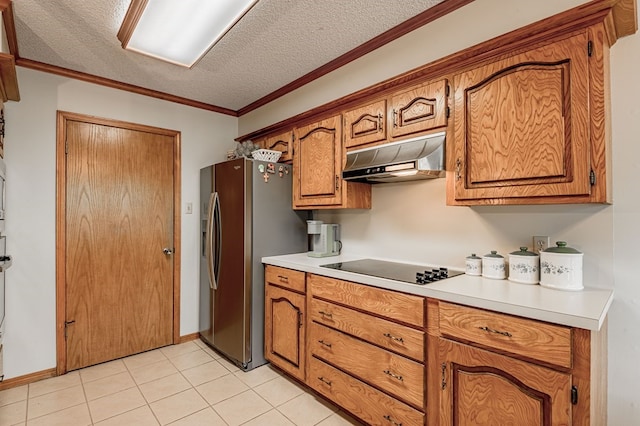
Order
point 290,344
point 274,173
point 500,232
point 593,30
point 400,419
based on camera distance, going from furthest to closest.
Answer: point 274,173 < point 290,344 < point 500,232 < point 400,419 < point 593,30

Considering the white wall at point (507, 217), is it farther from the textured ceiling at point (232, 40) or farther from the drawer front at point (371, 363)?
the drawer front at point (371, 363)

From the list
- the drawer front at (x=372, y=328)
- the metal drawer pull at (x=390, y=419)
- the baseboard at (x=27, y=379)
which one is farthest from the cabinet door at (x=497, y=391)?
the baseboard at (x=27, y=379)

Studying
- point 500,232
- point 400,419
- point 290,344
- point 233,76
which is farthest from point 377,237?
point 233,76

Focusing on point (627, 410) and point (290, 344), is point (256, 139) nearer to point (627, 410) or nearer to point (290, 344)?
point (290, 344)

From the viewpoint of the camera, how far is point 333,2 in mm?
1853

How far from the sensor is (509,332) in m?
1.24

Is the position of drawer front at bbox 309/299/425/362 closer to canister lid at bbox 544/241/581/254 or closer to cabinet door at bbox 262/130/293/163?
canister lid at bbox 544/241/581/254

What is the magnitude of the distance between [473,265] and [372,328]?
68 cm

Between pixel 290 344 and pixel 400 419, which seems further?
pixel 290 344

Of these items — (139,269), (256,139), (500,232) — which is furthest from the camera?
(256,139)

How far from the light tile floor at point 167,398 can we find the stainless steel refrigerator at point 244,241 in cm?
28

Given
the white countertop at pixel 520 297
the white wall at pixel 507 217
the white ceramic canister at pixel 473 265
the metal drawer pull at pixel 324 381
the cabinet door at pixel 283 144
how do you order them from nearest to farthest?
the white countertop at pixel 520 297
the white wall at pixel 507 217
the white ceramic canister at pixel 473 265
the metal drawer pull at pixel 324 381
the cabinet door at pixel 283 144

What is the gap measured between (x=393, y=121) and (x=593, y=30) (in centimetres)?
99

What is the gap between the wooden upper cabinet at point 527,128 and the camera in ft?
4.28
